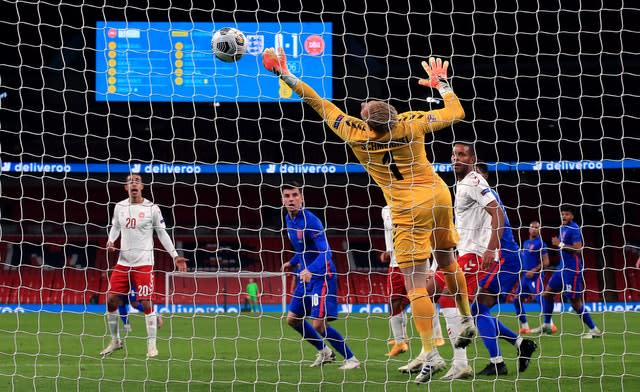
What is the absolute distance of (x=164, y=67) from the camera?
64.6ft

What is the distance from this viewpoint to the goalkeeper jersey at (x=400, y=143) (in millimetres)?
6961

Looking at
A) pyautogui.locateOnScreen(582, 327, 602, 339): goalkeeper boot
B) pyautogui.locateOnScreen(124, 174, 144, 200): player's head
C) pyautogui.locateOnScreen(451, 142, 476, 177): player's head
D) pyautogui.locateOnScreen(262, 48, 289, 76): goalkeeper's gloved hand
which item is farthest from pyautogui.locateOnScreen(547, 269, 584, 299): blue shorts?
pyautogui.locateOnScreen(262, 48, 289, 76): goalkeeper's gloved hand

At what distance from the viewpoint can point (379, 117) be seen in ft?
22.5

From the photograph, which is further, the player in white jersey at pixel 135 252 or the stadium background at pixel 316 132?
the stadium background at pixel 316 132

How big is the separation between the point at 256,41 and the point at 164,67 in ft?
7.07

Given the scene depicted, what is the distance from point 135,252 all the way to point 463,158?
4633 mm

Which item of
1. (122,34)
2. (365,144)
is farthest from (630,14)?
(365,144)

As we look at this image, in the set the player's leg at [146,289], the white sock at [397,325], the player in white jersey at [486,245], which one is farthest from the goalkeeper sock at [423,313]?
the player's leg at [146,289]

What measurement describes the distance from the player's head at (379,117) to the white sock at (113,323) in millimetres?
4614

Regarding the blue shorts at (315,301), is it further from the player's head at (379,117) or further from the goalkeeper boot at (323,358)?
the player's head at (379,117)

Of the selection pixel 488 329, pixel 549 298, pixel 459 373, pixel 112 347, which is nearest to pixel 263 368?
pixel 459 373

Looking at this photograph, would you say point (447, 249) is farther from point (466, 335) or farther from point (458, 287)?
point (466, 335)

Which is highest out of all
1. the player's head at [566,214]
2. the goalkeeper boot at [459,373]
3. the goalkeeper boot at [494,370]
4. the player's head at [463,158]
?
the player's head at [463,158]

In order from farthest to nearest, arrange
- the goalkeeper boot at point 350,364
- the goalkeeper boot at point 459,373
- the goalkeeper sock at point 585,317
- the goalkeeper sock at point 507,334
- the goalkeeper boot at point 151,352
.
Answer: the goalkeeper sock at point 585,317 < the goalkeeper boot at point 151,352 < the goalkeeper boot at point 350,364 < the goalkeeper sock at point 507,334 < the goalkeeper boot at point 459,373
